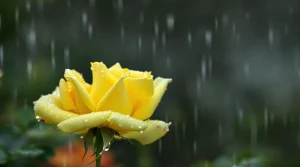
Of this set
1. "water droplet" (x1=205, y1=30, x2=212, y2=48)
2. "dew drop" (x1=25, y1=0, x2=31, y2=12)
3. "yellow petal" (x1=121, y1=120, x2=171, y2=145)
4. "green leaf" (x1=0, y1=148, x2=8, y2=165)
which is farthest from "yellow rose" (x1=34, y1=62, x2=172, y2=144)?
"water droplet" (x1=205, y1=30, x2=212, y2=48)

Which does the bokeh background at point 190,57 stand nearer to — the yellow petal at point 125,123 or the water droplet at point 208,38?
the water droplet at point 208,38

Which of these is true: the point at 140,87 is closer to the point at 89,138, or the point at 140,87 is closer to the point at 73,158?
the point at 89,138

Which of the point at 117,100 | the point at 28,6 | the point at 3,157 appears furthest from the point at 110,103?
the point at 28,6

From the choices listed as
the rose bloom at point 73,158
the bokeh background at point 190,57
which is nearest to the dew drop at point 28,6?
the bokeh background at point 190,57

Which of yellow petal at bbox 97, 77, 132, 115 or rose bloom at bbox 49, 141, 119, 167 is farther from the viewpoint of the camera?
rose bloom at bbox 49, 141, 119, 167

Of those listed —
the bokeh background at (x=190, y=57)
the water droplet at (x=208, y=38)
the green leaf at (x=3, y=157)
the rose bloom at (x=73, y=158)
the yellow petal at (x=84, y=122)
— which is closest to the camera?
the yellow petal at (x=84, y=122)

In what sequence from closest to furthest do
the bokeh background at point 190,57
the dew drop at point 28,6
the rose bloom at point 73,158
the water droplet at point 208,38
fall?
1. the rose bloom at point 73,158
2. the bokeh background at point 190,57
3. the dew drop at point 28,6
4. the water droplet at point 208,38

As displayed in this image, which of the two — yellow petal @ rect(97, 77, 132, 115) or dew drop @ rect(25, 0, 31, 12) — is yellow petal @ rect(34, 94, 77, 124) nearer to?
yellow petal @ rect(97, 77, 132, 115)

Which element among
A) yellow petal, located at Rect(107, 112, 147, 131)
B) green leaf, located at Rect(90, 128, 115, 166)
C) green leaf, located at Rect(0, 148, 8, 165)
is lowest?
green leaf, located at Rect(0, 148, 8, 165)

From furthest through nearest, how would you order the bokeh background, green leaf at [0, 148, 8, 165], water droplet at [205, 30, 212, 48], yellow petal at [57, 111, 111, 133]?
water droplet at [205, 30, 212, 48] → the bokeh background → green leaf at [0, 148, 8, 165] → yellow petal at [57, 111, 111, 133]
